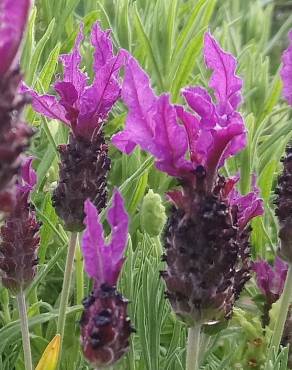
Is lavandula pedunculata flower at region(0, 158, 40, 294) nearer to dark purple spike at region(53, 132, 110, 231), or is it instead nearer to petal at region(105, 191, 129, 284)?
dark purple spike at region(53, 132, 110, 231)

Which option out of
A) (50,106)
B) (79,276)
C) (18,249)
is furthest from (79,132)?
(79,276)

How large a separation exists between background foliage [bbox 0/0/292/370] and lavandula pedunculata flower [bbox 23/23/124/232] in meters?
0.11

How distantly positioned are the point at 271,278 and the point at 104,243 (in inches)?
21.2

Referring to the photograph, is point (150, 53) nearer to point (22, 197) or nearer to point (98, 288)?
point (22, 197)

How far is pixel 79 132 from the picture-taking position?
0.86 meters

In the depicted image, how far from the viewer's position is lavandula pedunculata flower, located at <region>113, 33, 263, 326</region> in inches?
25.7

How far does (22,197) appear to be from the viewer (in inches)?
32.2

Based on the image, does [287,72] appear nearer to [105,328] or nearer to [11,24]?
[105,328]

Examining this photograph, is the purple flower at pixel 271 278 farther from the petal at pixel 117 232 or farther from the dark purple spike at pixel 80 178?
the petal at pixel 117 232

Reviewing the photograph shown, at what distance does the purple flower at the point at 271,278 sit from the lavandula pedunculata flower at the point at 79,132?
298 mm

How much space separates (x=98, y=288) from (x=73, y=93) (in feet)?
1.02

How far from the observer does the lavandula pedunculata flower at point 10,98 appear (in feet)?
1.28

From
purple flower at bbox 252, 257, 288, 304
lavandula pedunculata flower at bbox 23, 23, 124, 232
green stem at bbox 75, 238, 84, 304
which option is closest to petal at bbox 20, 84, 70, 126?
lavandula pedunculata flower at bbox 23, 23, 124, 232

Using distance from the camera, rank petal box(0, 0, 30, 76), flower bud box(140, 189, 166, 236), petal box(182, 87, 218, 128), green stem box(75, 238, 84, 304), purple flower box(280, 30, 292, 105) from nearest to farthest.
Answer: petal box(0, 0, 30, 76), petal box(182, 87, 218, 128), purple flower box(280, 30, 292, 105), flower bud box(140, 189, 166, 236), green stem box(75, 238, 84, 304)
